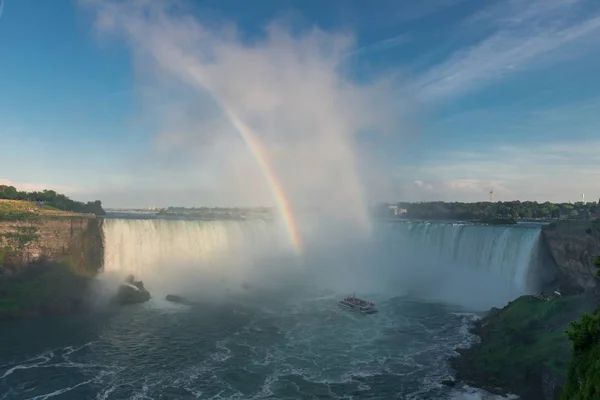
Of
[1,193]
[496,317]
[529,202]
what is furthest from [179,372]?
[529,202]

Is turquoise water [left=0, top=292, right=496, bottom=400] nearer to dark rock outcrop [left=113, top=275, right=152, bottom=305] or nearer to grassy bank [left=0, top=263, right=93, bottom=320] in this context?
dark rock outcrop [left=113, top=275, right=152, bottom=305]

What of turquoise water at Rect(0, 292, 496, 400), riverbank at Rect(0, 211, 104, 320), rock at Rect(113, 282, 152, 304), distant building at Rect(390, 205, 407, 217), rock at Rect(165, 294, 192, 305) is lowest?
turquoise water at Rect(0, 292, 496, 400)

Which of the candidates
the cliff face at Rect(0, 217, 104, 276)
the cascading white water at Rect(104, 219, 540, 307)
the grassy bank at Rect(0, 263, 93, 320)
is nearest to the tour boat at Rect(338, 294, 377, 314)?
the cascading white water at Rect(104, 219, 540, 307)

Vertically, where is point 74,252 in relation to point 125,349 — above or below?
above

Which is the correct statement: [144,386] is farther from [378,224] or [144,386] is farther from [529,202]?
[529,202]

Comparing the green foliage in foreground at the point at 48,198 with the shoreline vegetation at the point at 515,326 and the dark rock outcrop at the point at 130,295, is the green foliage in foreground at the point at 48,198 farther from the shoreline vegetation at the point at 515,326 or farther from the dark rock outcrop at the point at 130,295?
the dark rock outcrop at the point at 130,295
